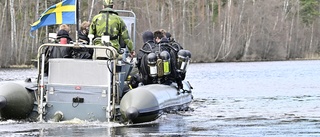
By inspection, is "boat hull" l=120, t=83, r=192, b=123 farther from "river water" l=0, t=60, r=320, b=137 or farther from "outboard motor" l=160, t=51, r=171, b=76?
"outboard motor" l=160, t=51, r=171, b=76

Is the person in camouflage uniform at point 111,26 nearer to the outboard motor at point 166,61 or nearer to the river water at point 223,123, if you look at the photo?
the outboard motor at point 166,61

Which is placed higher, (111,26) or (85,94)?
(111,26)

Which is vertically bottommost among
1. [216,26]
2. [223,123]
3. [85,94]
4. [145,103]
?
[223,123]

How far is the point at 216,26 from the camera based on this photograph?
242 ft

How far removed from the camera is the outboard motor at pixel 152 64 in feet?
48.7

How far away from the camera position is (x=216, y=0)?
78688mm

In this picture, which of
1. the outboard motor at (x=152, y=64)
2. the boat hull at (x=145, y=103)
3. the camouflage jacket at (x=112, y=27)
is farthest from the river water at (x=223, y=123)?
the camouflage jacket at (x=112, y=27)

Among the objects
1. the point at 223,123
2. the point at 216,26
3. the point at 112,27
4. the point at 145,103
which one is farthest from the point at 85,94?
the point at 216,26

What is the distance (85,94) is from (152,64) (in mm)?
1785

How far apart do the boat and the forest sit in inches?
1616

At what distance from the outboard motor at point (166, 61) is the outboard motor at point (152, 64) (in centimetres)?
19

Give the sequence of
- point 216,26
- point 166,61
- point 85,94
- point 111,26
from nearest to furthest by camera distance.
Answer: point 85,94 → point 111,26 → point 166,61 → point 216,26

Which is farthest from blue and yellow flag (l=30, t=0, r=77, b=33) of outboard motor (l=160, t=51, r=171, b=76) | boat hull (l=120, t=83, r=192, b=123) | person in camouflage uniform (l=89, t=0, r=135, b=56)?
boat hull (l=120, t=83, r=192, b=123)

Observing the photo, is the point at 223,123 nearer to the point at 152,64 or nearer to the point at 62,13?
the point at 152,64
